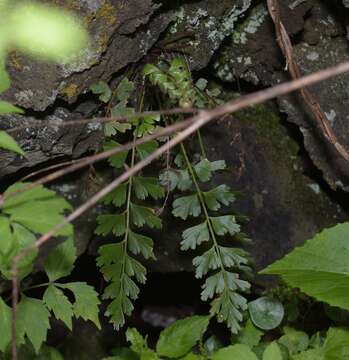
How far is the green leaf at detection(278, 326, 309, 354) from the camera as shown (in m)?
2.68

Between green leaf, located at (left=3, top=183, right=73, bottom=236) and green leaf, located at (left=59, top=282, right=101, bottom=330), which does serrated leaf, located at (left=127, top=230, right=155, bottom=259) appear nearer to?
green leaf, located at (left=59, top=282, right=101, bottom=330)

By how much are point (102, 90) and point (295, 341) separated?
1.57 meters

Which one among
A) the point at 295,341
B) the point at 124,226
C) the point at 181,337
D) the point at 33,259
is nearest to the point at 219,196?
the point at 124,226

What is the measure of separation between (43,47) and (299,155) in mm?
1591

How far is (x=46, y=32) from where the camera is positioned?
6.72 feet

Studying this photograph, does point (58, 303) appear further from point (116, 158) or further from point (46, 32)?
point (46, 32)

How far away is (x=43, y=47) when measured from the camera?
6.81ft

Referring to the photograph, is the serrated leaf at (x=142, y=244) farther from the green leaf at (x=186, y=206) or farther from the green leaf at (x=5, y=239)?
the green leaf at (x=5, y=239)

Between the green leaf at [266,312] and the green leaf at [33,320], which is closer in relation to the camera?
the green leaf at [33,320]

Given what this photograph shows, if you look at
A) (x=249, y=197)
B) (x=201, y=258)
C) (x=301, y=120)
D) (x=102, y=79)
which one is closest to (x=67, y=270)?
(x=201, y=258)

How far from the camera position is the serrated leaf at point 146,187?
7.76 feet

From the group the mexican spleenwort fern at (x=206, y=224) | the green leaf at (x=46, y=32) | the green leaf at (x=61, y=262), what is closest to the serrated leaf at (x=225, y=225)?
the mexican spleenwort fern at (x=206, y=224)

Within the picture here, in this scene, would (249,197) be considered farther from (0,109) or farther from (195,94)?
(0,109)

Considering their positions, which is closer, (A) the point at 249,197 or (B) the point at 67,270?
(B) the point at 67,270
